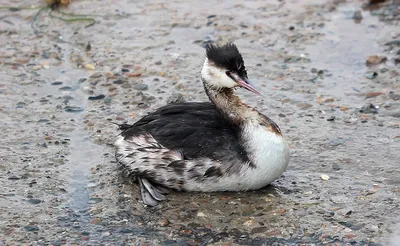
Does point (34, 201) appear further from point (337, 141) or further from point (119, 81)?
point (337, 141)

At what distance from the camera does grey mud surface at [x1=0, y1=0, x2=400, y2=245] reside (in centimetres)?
681

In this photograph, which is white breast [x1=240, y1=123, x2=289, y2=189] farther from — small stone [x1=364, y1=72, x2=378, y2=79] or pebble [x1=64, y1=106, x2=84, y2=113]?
small stone [x1=364, y1=72, x2=378, y2=79]

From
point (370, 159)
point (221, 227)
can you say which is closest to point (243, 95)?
point (370, 159)

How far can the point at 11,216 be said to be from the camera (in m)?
6.93

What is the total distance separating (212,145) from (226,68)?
2.22 ft

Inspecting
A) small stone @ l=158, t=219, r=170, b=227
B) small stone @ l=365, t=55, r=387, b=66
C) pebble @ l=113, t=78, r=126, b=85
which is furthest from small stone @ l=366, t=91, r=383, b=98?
small stone @ l=158, t=219, r=170, b=227

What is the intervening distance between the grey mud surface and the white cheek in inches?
37.8

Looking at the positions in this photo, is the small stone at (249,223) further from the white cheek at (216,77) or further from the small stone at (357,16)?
the small stone at (357,16)

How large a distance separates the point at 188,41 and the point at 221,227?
4.65 meters

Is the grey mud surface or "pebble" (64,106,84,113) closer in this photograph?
the grey mud surface

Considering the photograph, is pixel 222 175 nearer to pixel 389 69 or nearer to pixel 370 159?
pixel 370 159

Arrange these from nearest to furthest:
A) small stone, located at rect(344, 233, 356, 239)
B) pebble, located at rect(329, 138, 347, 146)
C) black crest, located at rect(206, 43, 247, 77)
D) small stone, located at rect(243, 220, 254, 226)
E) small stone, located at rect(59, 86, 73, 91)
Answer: small stone, located at rect(344, 233, 356, 239)
small stone, located at rect(243, 220, 254, 226)
black crest, located at rect(206, 43, 247, 77)
pebble, located at rect(329, 138, 347, 146)
small stone, located at rect(59, 86, 73, 91)

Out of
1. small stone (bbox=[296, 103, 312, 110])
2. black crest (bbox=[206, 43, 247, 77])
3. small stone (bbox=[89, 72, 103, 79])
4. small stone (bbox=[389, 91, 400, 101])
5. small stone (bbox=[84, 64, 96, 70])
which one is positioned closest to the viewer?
black crest (bbox=[206, 43, 247, 77])

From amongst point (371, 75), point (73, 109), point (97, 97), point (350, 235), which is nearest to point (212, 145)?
point (350, 235)
